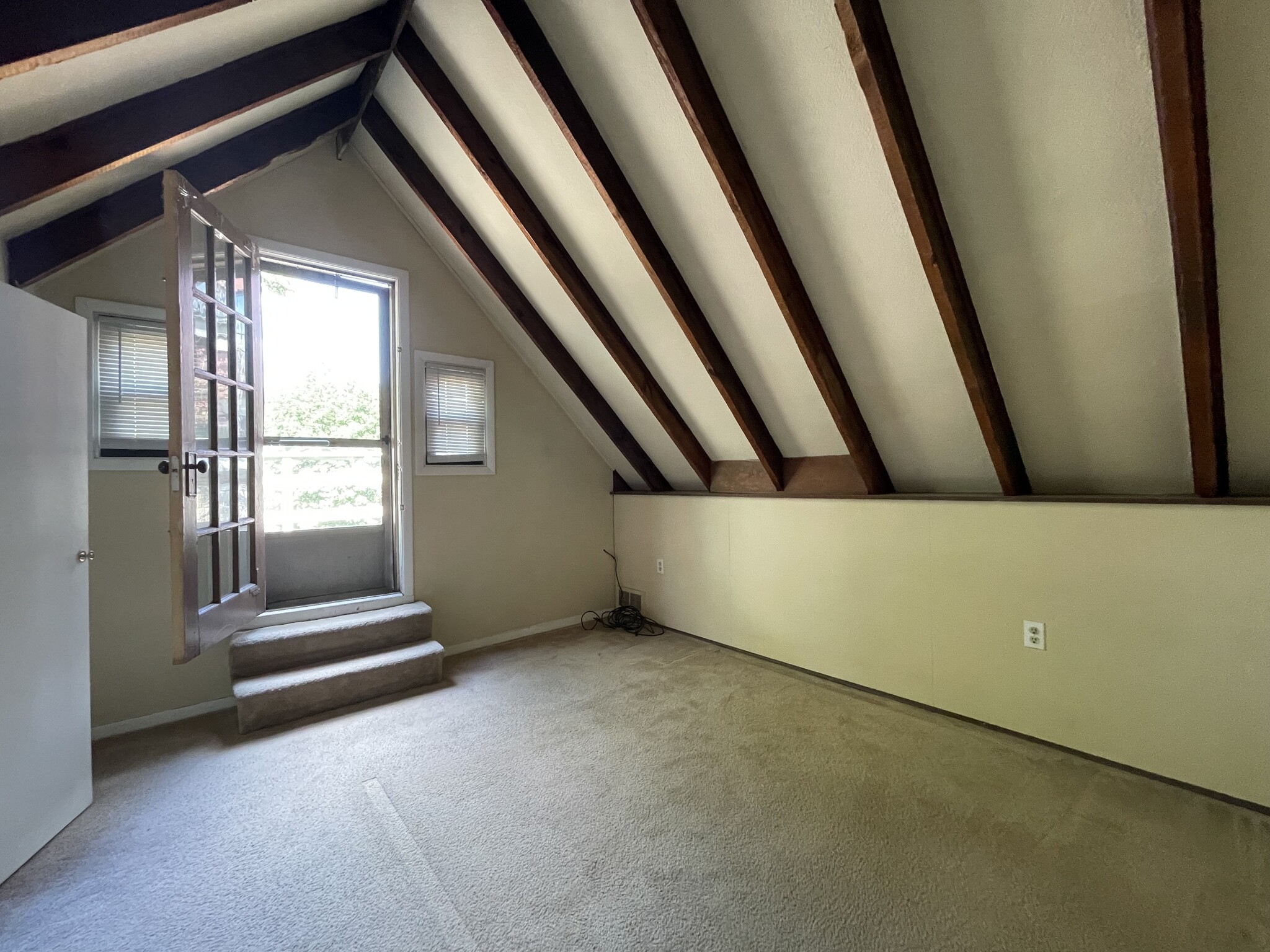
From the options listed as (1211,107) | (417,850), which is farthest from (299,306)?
(1211,107)

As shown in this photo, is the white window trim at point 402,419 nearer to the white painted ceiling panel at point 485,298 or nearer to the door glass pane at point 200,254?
the white painted ceiling panel at point 485,298

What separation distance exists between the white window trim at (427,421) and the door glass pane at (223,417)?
1146 millimetres

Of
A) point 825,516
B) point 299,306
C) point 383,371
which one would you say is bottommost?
point 825,516

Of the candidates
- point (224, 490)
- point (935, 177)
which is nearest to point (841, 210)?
point (935, 177)

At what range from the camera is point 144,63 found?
5.75 ft

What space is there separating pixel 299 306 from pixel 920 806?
4.03 metres

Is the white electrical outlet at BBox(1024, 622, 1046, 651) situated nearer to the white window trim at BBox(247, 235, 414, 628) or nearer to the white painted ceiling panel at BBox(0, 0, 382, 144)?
the white window trim at BBox(247, 235, 414, 628)

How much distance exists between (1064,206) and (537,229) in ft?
7.37

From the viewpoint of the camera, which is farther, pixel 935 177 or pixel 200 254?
pixel 200 254

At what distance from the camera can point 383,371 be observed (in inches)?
138

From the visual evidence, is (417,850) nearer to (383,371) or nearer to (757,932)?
(757,932)

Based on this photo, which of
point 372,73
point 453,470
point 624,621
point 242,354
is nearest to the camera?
point 242,354

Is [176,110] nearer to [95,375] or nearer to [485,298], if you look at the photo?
[95,375]

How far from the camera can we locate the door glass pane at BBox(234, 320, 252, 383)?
2.49 m
